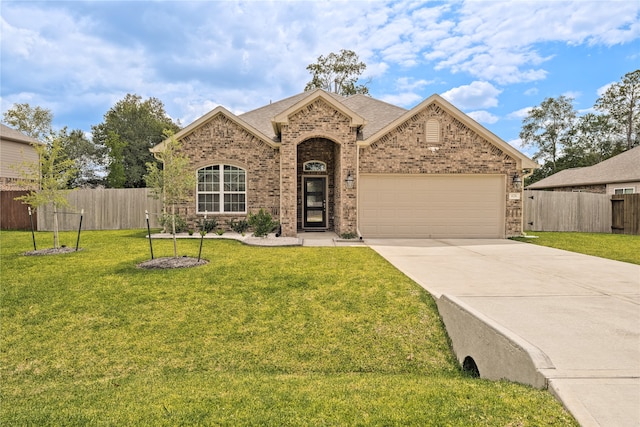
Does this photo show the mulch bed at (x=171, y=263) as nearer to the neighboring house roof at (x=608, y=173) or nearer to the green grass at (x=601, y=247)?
the green grass at (x=601, y=247)

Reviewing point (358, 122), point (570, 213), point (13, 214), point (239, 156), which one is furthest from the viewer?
point (570, 213)

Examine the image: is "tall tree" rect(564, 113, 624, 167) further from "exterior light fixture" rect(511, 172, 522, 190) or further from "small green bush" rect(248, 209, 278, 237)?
"small green bush" rect(248, 209, 278, 237)

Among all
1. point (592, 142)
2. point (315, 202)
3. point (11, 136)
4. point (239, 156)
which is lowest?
point (315, 202)

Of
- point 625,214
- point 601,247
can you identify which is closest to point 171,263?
point 601,247

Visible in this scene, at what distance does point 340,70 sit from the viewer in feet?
108

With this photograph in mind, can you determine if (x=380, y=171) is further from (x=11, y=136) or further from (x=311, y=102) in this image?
(x=11, y=136)

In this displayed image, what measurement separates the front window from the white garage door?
15.1 ft

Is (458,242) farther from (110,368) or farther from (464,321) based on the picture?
(110,368)

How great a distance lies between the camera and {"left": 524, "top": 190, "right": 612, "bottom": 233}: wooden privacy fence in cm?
1653

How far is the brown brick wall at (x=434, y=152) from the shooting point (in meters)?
12.9

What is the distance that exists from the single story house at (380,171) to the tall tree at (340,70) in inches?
841

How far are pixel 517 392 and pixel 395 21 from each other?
1065 centimetres

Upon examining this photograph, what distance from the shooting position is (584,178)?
75.0 feet

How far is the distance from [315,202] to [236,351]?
36.6ft
